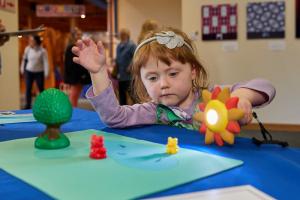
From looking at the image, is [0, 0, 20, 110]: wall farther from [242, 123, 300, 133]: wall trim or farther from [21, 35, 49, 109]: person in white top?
[242, 123, 300, 133]: wall trim

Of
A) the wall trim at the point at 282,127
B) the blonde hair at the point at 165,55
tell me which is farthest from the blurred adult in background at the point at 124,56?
the blonde hair at the point at 165,55

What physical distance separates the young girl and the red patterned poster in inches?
109

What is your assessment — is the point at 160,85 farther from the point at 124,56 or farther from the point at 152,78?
the point at 124,56

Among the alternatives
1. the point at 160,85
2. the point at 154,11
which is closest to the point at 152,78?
the point at 160,85

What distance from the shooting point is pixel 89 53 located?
875mm

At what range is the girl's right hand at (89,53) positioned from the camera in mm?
872

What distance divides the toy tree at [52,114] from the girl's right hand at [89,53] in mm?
155

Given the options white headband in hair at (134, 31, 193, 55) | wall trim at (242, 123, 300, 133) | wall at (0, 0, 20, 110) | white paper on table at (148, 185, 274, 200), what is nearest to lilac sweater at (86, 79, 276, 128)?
white headband in hair at (134, 31, 193, 55)

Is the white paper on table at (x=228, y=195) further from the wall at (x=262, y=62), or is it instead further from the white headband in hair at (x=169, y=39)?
the wall at (x=262, y=62)

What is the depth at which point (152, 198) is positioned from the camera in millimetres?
425

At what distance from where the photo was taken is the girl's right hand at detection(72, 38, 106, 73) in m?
0.87

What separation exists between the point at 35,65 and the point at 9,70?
1932mm

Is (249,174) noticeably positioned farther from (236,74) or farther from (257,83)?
(236,74)

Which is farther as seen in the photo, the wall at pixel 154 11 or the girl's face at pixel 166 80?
the wall at pixel 154 11
